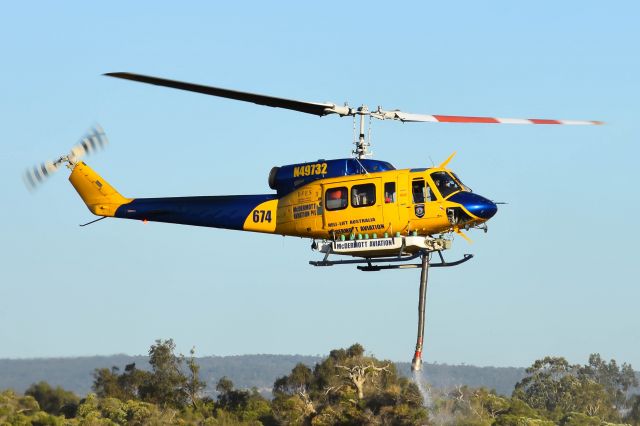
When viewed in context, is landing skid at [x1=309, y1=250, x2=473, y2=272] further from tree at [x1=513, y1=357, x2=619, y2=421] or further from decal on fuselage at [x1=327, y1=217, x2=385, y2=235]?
tree at [x1=513, y1=357, x2=619, y2=421]

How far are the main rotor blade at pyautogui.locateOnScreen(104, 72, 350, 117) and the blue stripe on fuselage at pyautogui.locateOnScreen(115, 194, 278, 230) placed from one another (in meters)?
3.50

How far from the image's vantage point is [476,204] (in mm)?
→ 35031

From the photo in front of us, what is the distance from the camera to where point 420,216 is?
35.1m

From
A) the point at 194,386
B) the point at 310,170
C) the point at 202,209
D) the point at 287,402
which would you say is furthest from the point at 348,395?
the point at 310,170

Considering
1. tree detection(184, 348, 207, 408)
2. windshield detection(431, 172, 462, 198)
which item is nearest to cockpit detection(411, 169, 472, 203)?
windshield detection(431, 172, 462, 198)

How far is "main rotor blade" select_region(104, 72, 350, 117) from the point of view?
31281 millimetres

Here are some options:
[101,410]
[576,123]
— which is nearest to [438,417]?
[101,410]

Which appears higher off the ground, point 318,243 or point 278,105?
point 278,105

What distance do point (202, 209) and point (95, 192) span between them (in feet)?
16.3

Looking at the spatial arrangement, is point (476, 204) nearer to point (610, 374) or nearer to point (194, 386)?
point (194, 386)

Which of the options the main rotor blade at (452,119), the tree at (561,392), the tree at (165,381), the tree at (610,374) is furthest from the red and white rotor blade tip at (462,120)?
the tree at (610,374)

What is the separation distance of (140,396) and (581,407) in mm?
45514

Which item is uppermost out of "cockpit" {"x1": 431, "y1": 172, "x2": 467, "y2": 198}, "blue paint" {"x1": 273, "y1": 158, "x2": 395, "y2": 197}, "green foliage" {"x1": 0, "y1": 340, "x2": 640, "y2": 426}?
"blue paint" {"x1": 273, "y1": 158, "x2": 395, "y2": 197}

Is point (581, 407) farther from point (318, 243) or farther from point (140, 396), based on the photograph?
point (318, 243)
